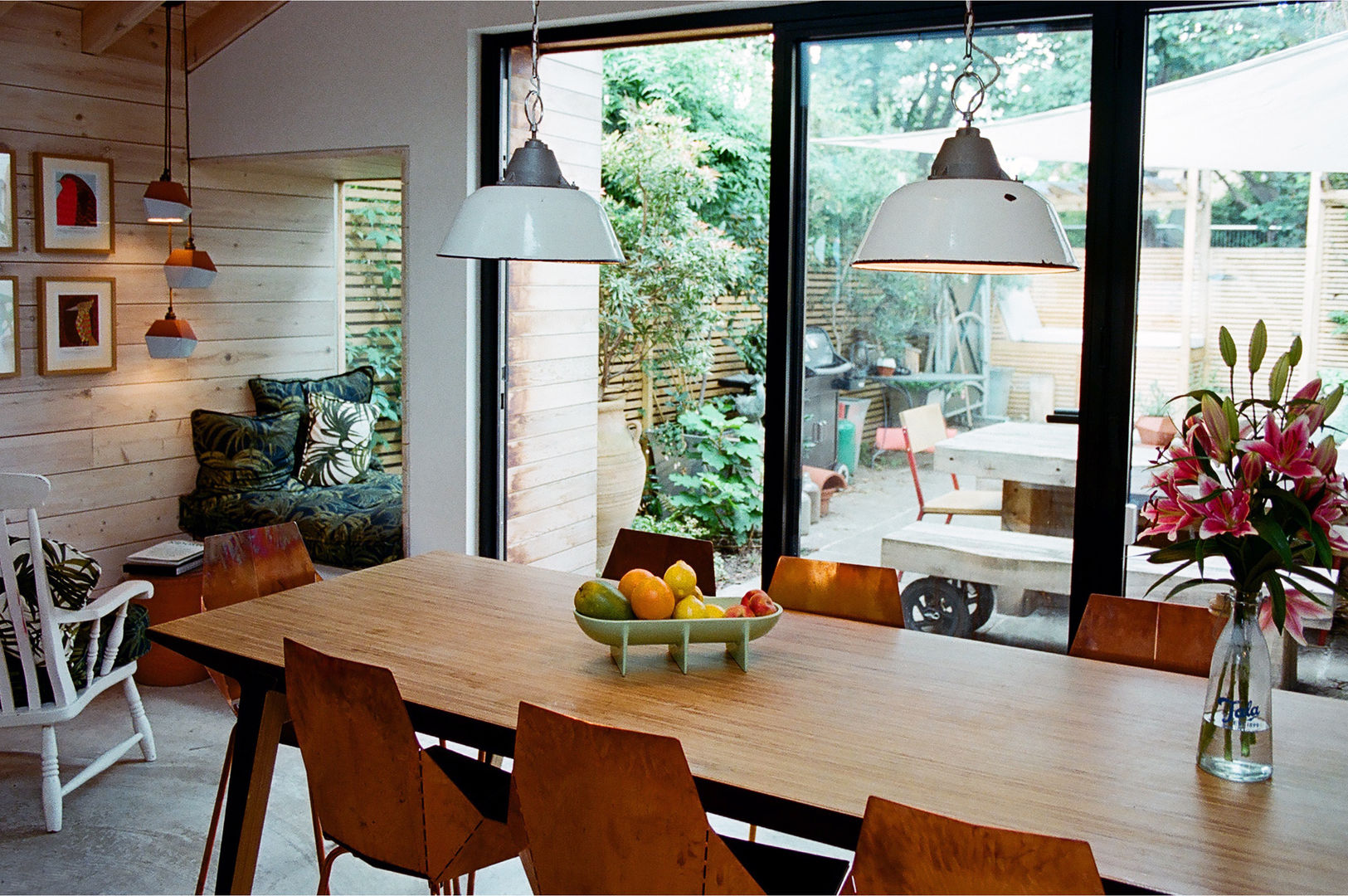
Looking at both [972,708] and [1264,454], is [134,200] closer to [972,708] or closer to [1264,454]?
[972,708]

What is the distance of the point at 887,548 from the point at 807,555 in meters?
0.28

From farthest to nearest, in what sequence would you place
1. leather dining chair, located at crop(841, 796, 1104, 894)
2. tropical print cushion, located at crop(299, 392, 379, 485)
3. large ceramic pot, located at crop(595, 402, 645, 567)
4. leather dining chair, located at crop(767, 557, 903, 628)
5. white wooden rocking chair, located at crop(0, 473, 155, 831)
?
large ceramic pot, located at crop(595, 402, 645, 567), tropical print cushion, located at crop(299, 392, 379, 485), white wooden rocking chair, located at crop(0, 473, 155, 831), leather dining chair, located at crop(767, 557, 903, 628), leather dining chair, located at crop(841, 796, 1104, 894)

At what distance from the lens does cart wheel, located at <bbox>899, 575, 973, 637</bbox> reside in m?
3.85

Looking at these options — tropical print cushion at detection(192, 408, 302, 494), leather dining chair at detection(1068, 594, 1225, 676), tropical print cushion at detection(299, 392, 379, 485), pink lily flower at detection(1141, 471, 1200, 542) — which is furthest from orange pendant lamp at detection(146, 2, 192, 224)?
pink lily flower at detection(1141, 471, 1200, 542)

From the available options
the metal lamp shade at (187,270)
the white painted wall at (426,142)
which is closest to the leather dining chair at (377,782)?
the white painted wall at (426,142)

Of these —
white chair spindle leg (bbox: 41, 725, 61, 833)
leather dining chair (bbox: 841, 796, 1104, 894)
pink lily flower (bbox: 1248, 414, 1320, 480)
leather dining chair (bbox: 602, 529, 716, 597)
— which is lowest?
white chair spindle leg (bbox: 41, 725, 61, 833)

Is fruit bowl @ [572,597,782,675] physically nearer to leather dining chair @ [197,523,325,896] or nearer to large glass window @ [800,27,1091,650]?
leather dining chair @ [197,523,325,896]

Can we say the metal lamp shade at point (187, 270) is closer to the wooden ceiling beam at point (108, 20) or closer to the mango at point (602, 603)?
the wooden ceiling beam at point (108, 20)

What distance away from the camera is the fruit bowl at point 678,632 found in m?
2.35

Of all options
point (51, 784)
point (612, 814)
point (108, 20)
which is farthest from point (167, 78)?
point (612, 814)

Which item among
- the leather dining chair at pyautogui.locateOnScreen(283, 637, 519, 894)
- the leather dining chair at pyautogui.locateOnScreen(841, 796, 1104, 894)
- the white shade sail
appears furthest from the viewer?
the white shade sail

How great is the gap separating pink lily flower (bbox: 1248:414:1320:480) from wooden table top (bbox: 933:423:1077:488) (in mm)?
1773

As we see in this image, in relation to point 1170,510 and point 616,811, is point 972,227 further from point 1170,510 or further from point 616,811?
point 616,811

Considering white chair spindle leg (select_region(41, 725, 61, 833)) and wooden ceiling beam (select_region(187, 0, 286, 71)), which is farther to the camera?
wooden ceiling beam (select_region(187, 0, 286, 71))
